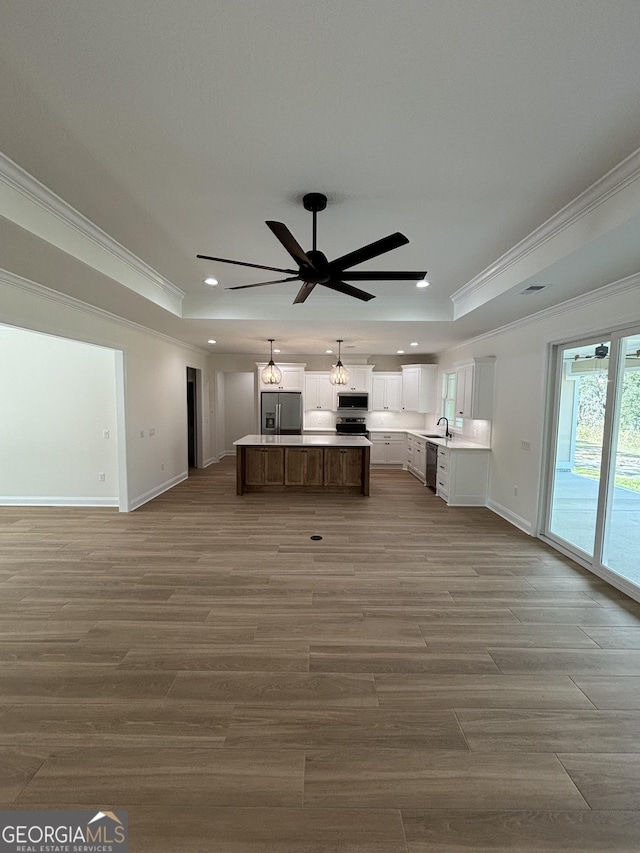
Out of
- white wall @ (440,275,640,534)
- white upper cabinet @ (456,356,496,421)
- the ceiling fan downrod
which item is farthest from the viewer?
white upper cabinet @ (456,356,496,421)

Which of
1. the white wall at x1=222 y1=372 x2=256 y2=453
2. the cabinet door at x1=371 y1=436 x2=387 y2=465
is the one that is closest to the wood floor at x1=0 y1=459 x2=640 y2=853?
the cabinet door at x1=371 y1=436 x2=387 y2=465

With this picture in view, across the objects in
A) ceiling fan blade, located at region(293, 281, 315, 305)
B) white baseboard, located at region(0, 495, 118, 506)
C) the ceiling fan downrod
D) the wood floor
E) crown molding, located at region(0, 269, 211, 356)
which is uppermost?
the ceiling fan downrod

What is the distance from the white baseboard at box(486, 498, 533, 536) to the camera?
455cm

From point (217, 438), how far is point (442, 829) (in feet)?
28.1

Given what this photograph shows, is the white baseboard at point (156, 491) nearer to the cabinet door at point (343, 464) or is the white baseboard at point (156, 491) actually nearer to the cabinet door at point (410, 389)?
the cabinet door at point (343, 464)

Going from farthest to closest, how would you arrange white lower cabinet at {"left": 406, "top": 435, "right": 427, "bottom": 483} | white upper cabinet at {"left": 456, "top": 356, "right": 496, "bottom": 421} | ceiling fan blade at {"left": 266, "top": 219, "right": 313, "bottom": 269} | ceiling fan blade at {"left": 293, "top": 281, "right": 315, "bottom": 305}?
white lower cabinet at {"left": 406, "top": 435, "right": 427, "bottom": 483}
white upper cabinet at {"left": 456, "top": 356, "right": 496, "bottom": 421}
ceiling fan blade at {"left": 293, "top": 281, "right": 315, "bottom": 305}
ceiling fan blade at {"left": 266, "top": 219, "right": 313, "bottom": 269}

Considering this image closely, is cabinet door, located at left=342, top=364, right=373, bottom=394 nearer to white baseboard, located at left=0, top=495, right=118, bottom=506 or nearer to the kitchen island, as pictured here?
the kitchen island

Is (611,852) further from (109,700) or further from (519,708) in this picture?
(109,700)

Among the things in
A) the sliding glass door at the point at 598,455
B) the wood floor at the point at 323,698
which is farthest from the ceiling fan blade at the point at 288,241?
the sliding glass door at the point at 598,455

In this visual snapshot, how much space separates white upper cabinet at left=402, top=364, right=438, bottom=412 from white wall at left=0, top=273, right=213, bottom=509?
4.92m

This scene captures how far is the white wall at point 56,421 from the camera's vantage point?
5.25 metres

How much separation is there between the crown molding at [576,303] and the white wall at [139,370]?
17.8 feet

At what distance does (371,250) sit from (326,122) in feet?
2.24

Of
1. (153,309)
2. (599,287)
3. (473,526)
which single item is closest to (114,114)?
(153,309)
